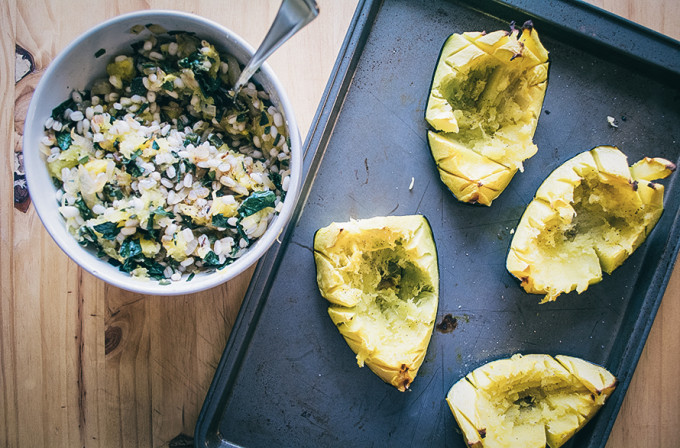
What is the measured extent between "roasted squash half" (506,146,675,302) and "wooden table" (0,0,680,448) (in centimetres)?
38

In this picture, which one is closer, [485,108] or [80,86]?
[80,86]

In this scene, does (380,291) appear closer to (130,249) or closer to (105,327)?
(130,249)

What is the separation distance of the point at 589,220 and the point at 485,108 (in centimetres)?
34

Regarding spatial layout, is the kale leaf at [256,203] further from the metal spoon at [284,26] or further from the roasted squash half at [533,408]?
the roasted squash half at [533,408]

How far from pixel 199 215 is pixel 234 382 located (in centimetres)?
42

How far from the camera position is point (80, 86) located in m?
0.89

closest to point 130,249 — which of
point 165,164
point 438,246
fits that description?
point 165,164

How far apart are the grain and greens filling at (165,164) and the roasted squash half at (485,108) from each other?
1.17ft

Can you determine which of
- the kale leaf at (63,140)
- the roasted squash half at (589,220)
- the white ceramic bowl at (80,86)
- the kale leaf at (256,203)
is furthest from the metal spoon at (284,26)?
the roasted squash half at (589,220)

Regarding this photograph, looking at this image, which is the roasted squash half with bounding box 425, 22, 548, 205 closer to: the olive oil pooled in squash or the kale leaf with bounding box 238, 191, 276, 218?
the olive oil pooled in squash

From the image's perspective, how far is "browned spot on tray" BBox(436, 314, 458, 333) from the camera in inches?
43.7

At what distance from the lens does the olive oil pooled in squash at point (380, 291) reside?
3.32 ft

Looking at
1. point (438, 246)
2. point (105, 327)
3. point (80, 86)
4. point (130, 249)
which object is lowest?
point (105, 327)

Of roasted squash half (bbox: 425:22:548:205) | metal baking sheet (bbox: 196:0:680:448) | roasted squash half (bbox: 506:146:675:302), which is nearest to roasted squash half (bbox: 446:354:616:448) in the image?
metal baking sheet (bbox: 196:0:680:448)
